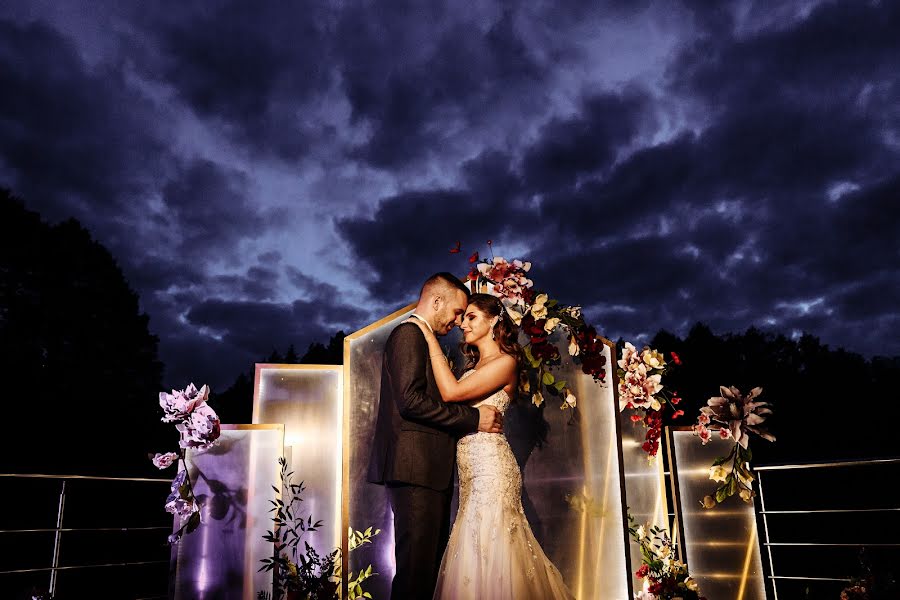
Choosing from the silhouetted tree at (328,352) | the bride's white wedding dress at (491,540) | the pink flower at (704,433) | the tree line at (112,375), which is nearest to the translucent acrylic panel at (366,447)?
the bride's white wedding dress at (491,540)

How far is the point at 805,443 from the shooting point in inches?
771

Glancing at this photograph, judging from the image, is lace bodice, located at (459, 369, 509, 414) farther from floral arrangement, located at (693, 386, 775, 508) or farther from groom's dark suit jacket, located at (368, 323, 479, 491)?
floral arrangement, located at (693, 386, 775, 508)

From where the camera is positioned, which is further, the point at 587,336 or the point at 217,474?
the point at 587,336

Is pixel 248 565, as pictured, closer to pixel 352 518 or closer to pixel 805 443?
pixel 352 518

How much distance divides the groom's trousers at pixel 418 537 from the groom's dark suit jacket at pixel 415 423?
2.8 inches

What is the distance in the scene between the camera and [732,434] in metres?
4.84

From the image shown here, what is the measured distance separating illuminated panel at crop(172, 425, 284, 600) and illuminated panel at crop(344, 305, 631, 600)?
505mm

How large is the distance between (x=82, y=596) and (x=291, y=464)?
52.5 feet

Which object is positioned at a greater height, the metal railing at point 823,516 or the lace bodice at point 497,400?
the lace bodice at point 497,400

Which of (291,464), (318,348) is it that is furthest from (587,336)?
(318,348)

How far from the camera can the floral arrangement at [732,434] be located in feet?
15.9

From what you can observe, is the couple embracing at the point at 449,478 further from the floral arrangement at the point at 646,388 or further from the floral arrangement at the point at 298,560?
the floral arrangement at the point at 646,388

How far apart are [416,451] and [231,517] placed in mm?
1159

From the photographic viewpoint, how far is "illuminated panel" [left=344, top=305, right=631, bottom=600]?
13.8 feet
